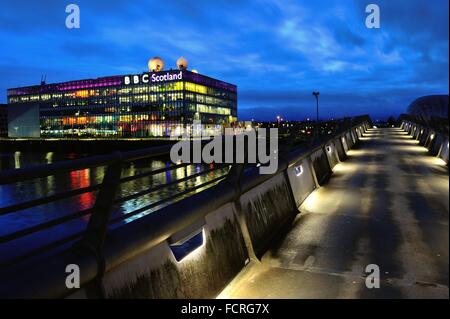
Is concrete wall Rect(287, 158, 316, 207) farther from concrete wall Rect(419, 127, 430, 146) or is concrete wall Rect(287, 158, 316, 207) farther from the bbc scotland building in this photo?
the bbc scotland building

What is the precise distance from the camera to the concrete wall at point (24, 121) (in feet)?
490

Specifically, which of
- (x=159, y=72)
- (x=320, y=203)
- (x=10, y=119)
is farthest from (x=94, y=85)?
(x=320, y=203)

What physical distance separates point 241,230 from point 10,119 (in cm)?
17272

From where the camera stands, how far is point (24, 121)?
15112cm

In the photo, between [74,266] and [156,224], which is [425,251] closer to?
[156,224]

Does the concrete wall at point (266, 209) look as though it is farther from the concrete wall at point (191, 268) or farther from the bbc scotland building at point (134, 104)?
the bbc scotland building at point (134, 104)

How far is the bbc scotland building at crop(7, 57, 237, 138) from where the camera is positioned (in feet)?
407

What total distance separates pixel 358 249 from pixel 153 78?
125 meters

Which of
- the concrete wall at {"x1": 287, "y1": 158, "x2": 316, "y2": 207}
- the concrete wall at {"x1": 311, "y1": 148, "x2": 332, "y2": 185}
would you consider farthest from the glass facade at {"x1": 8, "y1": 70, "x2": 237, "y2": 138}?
the concrete wall at {"x1": 287, "y1": 158, "x2": 316, "y2": 207}

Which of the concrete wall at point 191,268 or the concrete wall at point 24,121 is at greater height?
the concrete wall at point 24,121

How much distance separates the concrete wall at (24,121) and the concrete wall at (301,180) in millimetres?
155183

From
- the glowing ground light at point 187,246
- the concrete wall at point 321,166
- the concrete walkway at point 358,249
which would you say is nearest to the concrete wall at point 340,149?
the concrete wall at point 321,166

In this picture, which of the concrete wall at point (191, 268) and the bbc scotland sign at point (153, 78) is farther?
the bbc scotland sign at point (153, 78)
